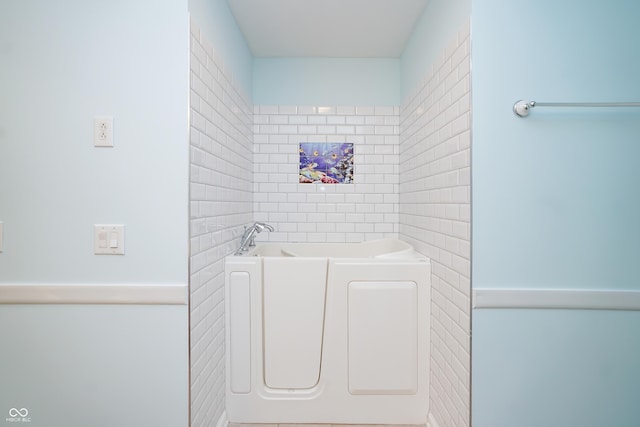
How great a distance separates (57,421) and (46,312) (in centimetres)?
47

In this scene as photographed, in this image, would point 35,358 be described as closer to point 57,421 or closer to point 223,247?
point 57,421

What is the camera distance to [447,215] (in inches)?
62.4

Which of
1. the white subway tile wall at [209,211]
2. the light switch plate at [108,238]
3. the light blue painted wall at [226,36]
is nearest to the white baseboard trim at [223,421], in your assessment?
the white subway tile wall at [209,211]

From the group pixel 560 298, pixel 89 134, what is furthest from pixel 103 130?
pixel 560 298

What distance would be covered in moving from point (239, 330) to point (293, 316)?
1.04ft

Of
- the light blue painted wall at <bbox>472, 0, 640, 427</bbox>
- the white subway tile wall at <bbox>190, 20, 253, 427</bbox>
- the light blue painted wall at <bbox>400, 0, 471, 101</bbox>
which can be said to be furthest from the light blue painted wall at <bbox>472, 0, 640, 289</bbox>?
the white subway tile wall at <bbox>190, 20, 253, 427</bbox>

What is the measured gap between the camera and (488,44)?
1337 millimetres

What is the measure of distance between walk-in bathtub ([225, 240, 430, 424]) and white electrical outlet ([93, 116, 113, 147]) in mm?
846

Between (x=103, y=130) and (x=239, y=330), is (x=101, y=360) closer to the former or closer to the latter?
(x=239, y=330)

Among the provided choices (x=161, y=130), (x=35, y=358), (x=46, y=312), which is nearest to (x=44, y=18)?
(x=161, y=130)

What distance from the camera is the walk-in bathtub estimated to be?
5.96 ft

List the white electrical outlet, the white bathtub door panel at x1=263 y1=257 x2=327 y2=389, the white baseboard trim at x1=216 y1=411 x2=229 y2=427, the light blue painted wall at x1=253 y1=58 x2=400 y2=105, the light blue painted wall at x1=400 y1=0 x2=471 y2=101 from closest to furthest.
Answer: the white electrical outlet < the light blue painted wall at x1=400 y1=0 x2=471 y2=101 < the white baseboard trim at x1=216 y1=411 x2=229 y2=427 < the white bathtub door panel at x1=263 y1=257 x2=327 y2=389 < the light blue painted wall at x1=253 y1=58 x2=400 y2=105

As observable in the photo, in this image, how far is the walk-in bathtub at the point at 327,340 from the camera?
5.96 ft

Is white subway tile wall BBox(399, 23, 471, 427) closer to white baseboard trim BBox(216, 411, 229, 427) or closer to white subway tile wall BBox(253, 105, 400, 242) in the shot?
white subway tile wall BBox(253, 105, 400, 242)
